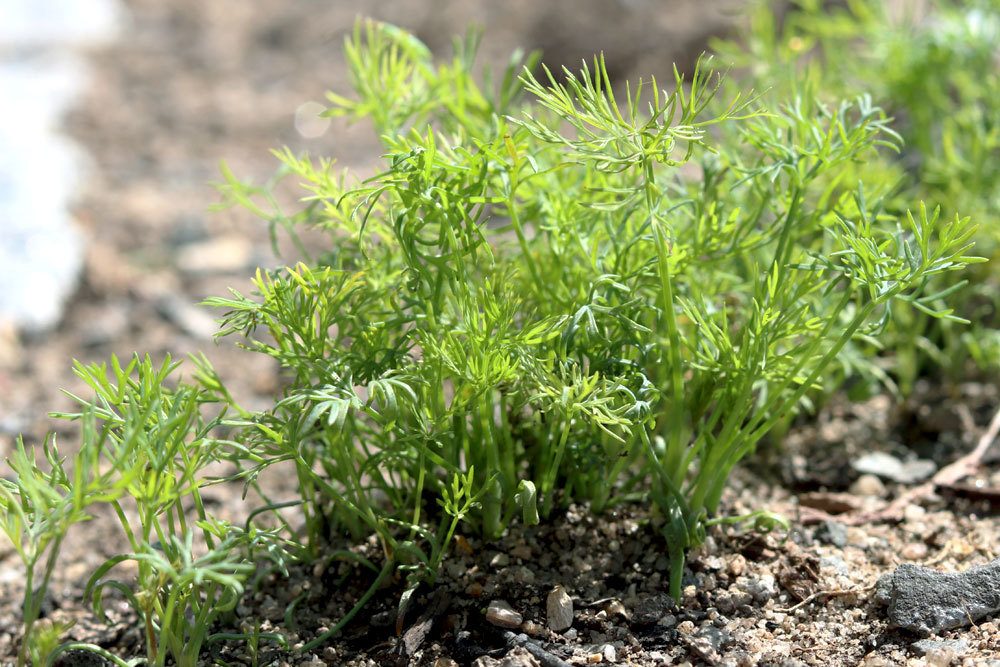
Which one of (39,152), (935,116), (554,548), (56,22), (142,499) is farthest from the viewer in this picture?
(56,22)

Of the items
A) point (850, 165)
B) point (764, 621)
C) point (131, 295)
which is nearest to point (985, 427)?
point (850, 165)

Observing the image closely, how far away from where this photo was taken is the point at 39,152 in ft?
13.3

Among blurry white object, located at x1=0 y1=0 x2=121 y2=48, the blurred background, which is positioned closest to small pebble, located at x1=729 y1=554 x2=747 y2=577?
the blurred background

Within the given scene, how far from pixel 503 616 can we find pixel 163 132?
10.9 feet

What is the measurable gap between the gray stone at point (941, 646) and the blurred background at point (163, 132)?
1.75 m

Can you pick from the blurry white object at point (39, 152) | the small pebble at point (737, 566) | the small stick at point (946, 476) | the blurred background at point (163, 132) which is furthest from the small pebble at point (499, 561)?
the blurry white object at point (39, 152)

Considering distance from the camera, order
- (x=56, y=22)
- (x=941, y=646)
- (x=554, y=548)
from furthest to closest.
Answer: (x=56, y=22) → (x=554, y=548) → (x=941, y=646)

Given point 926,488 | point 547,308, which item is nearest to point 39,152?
point 547,308

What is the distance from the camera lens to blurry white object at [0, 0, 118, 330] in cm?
320

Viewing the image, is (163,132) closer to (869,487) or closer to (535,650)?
(869,487)

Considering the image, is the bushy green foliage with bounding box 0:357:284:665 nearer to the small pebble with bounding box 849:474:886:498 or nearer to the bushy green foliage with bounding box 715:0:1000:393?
the small pebble with bounding box 849:474:886:498

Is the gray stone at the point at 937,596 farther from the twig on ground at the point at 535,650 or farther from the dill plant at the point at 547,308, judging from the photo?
the twig on ground at the point at 535,650

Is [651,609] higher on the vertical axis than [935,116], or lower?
lower

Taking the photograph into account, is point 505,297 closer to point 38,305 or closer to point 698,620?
point 698,620
